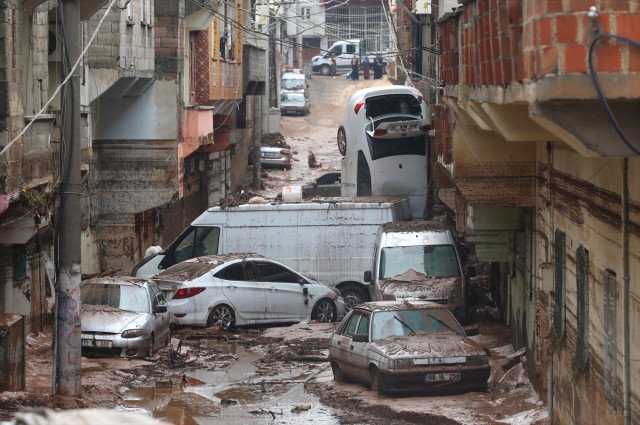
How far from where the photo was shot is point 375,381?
17.0 meters

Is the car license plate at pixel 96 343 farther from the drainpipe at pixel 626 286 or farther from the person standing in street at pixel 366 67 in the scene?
the person standing in street at pixel 366 67

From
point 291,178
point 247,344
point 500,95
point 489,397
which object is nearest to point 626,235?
point 500,95

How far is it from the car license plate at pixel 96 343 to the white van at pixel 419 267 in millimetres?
5572

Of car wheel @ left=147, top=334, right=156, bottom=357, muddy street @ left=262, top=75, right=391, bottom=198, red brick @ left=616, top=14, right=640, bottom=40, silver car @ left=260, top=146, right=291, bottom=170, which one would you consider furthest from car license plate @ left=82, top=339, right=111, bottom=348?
silver car @ left=260, top=146, right=291, bottom=170

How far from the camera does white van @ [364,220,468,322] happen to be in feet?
74.2

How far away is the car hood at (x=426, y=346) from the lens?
16562mm

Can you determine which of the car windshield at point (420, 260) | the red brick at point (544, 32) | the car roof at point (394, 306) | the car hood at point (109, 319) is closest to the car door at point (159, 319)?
the car hood at point (109, 319)

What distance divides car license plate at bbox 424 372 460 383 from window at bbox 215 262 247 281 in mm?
8027

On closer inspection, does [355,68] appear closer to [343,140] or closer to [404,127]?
[343,140]

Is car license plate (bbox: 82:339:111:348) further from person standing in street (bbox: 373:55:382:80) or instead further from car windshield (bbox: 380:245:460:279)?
person standing in street (bbox: 373:55:382:80)

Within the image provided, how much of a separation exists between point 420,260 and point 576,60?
1696 cm

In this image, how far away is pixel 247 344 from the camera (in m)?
22.6

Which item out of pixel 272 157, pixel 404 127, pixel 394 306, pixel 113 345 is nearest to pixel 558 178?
pixel 394 306

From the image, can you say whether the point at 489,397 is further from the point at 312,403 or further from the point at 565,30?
the point at 565,30
